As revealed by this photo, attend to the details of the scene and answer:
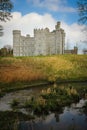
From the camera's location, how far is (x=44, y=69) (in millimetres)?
57719

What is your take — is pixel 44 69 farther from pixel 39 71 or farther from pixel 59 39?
pixel 59 39

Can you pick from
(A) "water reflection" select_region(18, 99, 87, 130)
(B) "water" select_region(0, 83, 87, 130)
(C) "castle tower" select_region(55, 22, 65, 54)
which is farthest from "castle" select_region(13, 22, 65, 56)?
(A) "water reflection" select_region(18, 99, 87, 130)

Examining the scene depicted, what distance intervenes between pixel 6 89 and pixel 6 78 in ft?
12.4

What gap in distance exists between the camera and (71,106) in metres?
25.4

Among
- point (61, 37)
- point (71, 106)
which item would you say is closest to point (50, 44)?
point (61, 37)

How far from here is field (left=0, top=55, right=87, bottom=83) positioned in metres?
42.8

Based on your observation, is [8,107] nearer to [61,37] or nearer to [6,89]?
[6,89]

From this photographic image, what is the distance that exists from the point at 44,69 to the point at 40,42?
108m

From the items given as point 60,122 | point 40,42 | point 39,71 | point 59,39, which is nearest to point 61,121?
point 60,122

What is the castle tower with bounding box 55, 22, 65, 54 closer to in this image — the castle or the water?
the castle

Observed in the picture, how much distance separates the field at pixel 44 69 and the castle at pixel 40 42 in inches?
3600

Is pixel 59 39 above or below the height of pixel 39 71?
above

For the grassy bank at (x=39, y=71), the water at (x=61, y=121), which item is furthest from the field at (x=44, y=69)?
the water at (x=61, y=121)

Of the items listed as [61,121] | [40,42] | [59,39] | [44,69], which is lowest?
[61,121]
